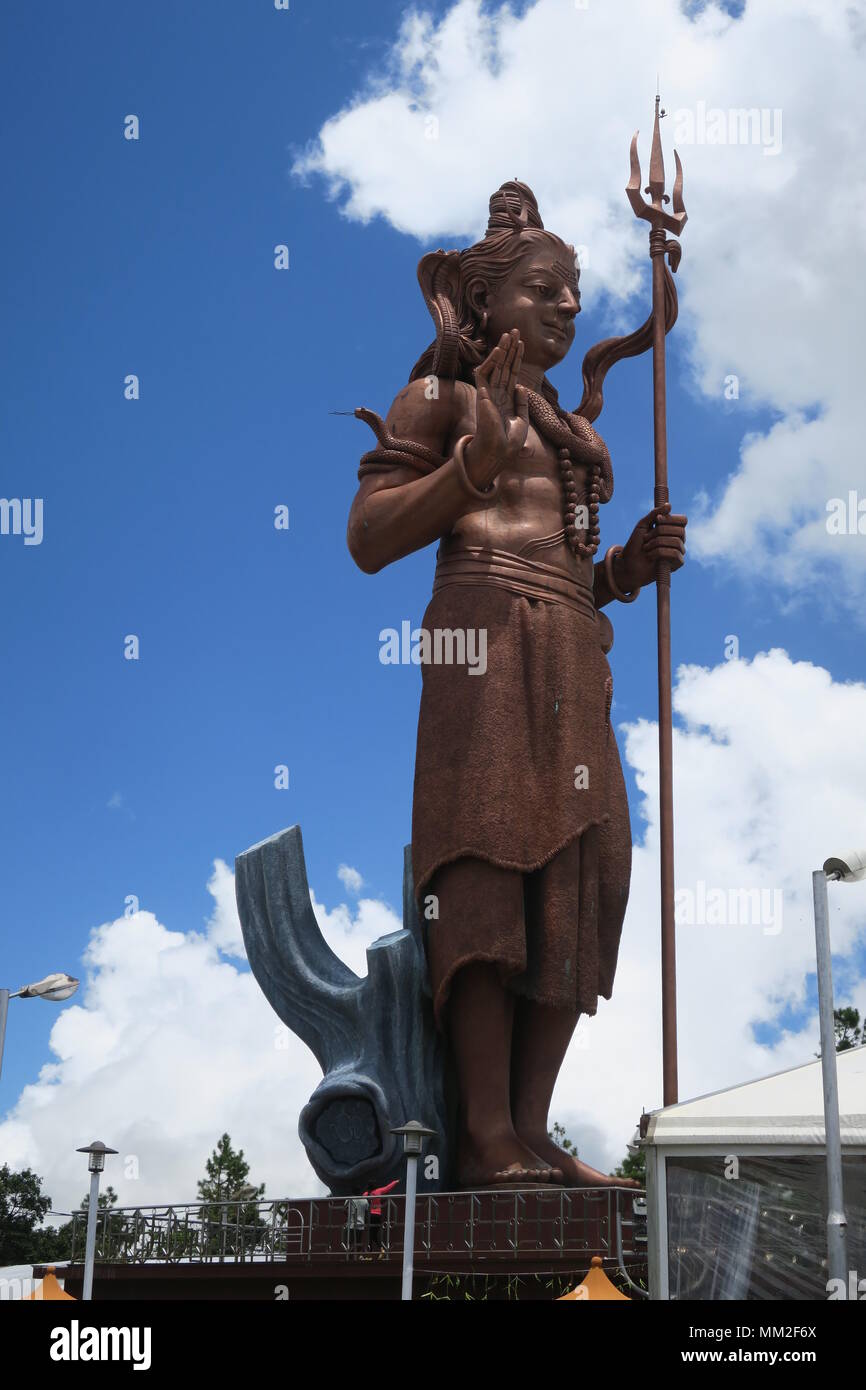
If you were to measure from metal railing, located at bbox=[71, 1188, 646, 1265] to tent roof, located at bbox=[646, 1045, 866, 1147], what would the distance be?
1.91 m

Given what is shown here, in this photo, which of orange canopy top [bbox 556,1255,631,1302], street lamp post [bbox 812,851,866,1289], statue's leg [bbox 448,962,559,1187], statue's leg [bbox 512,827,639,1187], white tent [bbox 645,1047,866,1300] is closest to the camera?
street lamp post [bbox 812,851,866,1289]

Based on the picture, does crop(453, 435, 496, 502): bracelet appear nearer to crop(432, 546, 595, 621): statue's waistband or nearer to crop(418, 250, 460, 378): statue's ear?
crop(432, 546, 595, 621): statue's waistband

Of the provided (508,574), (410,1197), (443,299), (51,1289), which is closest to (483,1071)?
(410,1197)

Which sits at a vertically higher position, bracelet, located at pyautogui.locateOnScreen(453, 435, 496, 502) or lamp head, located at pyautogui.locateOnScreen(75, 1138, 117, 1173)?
bracelet, located at pyautogui.locateOnScreen(453, 435, 496, 502)

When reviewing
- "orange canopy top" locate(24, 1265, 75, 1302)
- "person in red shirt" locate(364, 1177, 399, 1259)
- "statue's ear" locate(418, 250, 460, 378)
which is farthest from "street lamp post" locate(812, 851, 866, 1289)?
"statue's ear" locate(418, 250, 460, 378)

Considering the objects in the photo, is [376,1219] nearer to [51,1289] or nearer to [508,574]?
[51,1289]

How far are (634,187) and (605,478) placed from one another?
73.9 inches

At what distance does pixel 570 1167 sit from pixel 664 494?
396 cm

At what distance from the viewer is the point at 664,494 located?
966 centimetres

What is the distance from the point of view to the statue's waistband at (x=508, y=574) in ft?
29.7

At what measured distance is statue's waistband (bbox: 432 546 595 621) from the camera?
905 cm
